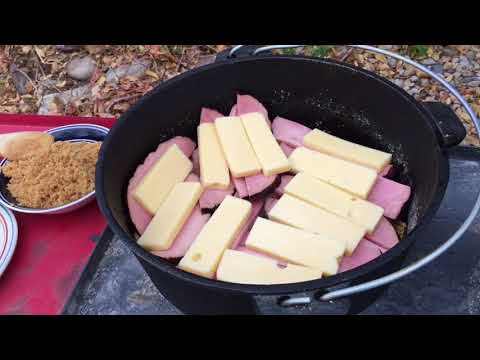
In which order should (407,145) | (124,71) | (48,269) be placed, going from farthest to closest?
(124,71) < (48,269) < (407,145)

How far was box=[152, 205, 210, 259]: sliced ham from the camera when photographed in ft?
5.06

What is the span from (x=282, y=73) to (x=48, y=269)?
1.09 m

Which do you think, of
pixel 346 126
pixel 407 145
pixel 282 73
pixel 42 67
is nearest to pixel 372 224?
pixel 407 145

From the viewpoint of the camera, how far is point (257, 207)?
1674 millimetres

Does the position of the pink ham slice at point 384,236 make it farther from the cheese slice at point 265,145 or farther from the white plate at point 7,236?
the white plate at point 7,236

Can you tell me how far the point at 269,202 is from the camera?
1.69m

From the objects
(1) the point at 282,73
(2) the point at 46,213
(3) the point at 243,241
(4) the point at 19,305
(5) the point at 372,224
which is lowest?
(4) the point at 19,305

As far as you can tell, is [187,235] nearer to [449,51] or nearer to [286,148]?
[286,148]

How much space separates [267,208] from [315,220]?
7.8 inches

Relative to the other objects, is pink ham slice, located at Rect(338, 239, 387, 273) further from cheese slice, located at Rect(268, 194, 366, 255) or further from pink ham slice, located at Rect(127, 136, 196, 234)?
pink ham slice, located at Rect(127, 136, 196, 234)

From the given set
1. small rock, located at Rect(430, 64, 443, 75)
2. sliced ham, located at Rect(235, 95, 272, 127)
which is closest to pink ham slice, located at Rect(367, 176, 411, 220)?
sliced ham, located at Rect(235, 95, 272, 127)

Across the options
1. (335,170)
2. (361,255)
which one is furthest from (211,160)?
(361,255)

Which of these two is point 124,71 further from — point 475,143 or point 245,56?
point 475,143

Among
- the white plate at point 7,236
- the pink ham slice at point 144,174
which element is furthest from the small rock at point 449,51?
the white plate at point 7,236
